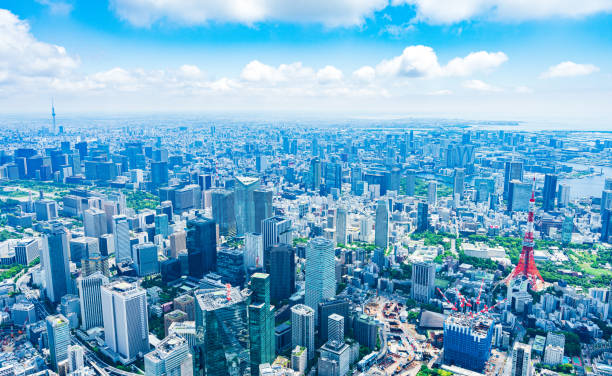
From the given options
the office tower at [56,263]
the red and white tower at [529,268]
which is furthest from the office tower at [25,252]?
the red and white tower at [529,268]

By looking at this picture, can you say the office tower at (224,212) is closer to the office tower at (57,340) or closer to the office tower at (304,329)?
the office tower at (304,329)

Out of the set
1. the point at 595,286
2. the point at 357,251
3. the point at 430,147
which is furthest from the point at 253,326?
the point at 430,147

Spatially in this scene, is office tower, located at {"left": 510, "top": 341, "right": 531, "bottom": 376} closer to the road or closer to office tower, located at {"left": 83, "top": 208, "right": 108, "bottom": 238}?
the road

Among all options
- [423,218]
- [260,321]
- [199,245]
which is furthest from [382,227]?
[260,321]

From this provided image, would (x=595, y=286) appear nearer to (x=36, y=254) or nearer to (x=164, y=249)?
(x=164, y=249)

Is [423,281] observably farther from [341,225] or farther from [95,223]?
[95,223]

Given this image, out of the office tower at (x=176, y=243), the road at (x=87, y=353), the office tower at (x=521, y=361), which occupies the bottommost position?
the road at (x=87, y=353)
